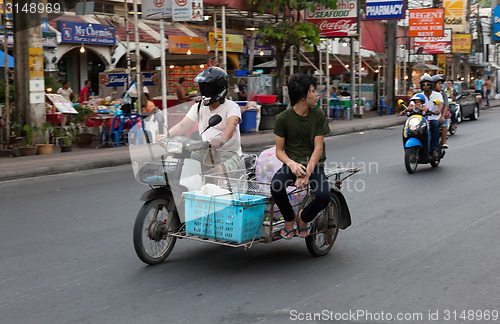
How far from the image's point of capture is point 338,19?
2538 centimetres

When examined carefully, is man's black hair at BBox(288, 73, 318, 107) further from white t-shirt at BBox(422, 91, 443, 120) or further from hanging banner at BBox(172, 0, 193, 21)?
hanging banner at BBox(172, 0, 193, 21)

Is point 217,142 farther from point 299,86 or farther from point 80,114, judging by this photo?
point 80,114

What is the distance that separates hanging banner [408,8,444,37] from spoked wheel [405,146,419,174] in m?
21.8

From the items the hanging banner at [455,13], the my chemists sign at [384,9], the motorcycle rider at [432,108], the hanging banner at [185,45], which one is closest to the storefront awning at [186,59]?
the hanging banner at [185,45]

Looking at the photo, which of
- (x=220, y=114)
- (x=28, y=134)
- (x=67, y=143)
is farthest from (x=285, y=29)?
(x=220, y=114)

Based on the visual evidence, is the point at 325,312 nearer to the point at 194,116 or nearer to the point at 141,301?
the point at 141,301

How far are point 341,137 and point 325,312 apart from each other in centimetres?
1683

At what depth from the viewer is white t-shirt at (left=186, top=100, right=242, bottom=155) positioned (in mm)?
6496

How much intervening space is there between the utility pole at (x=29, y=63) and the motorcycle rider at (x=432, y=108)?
8800mm

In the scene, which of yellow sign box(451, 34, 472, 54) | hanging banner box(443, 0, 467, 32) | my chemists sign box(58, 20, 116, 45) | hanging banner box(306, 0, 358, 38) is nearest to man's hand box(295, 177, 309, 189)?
my chemists sign box(58, 20, 116, 45)

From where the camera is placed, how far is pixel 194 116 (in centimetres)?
659

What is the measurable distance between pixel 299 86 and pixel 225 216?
1.33 meters

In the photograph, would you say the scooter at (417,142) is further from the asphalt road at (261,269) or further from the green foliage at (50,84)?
the green foliage at (50,84)

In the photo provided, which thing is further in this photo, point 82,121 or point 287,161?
point 82,121
